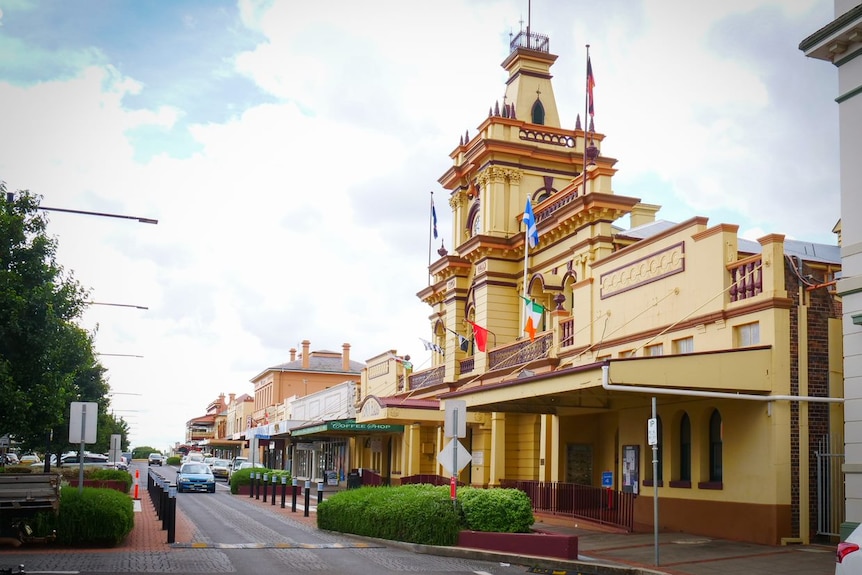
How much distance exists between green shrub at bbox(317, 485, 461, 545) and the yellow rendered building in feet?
12.4

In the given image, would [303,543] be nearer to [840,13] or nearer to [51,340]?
[51,340]

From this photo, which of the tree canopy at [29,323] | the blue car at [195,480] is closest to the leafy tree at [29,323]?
the tree canopy at [29,323]

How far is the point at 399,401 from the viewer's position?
3559 cm

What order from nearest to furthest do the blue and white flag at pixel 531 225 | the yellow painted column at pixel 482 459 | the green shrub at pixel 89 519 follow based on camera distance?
the green shrub at pixel 89 519 < the blue and white flag at pixel 531 225 < the yellow painted column at pixel 482 459

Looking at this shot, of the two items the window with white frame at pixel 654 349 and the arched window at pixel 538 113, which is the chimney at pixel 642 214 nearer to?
the arched window at pixel 538 113

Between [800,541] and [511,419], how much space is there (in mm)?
15181

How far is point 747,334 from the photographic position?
813 inches

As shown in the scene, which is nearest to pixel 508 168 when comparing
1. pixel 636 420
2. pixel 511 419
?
pixel 511 419

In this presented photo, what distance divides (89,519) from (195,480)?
29.1 meters

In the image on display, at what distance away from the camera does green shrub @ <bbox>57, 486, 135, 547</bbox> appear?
57.0 feet

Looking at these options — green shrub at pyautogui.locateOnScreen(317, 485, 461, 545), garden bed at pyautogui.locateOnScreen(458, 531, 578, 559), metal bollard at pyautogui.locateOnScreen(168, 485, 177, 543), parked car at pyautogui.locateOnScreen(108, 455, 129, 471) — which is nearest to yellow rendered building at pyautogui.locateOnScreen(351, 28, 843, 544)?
garden bed at pyautogui.locateOnScreen(458, 531, 578, 559)

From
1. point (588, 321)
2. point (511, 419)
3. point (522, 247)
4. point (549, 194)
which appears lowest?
point (511, 419)

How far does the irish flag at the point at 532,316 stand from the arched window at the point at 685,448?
26.7ft

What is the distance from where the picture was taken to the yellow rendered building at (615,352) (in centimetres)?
1948
